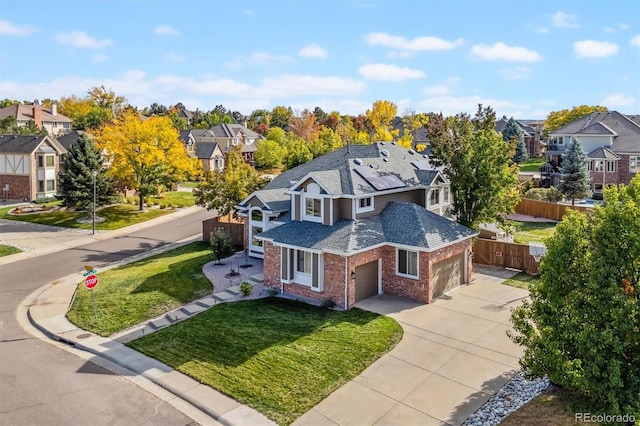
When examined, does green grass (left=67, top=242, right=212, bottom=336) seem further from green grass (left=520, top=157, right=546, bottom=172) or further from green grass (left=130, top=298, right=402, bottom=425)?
green grass (left=520, top=157, right=546, bottom=172)

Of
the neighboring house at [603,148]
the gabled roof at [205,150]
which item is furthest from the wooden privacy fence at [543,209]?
the gabled roof at [205,150]

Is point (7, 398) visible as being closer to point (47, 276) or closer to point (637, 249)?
point (47, 276)

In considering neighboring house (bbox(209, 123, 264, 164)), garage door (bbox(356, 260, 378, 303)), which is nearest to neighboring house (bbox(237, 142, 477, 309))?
garage door (bbox(356, 260, 378, 303))

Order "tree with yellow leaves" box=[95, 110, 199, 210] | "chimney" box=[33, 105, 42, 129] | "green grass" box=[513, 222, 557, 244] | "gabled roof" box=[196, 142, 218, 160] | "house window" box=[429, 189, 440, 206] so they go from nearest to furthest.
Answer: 1. "house window" box=[429, 189, 440, 206]
2. "green grass" box=[513, 222, 557, 244]
3. "tree with yellow leaves" box=[95, 110, 199, 210]
4. "gabled roof" box=[196, 142, 218, 160]
5. "chimney" box=[33, 105, 42, 129]

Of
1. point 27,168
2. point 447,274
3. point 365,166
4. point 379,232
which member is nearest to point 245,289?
point 379,232

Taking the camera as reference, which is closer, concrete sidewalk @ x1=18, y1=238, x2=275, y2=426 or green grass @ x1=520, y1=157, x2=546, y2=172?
concrete sidewalk @ x1=18, y1=238, x2=275, y2=426

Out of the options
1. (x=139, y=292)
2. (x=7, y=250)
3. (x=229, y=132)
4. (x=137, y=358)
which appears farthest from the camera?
(x=229, y=132)

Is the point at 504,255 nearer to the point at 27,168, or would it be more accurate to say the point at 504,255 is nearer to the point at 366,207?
the point at 366,207
